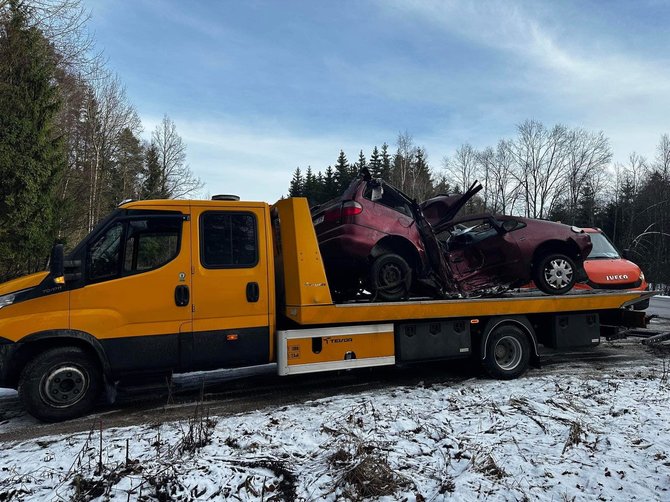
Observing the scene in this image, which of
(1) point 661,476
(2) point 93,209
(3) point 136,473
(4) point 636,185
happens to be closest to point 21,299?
(3) point 136,473

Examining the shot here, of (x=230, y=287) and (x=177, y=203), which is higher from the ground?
(x=177, y=203)

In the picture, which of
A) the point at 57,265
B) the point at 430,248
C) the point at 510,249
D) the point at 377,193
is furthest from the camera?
the point at 510,249

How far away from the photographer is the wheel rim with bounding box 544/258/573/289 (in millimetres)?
6832

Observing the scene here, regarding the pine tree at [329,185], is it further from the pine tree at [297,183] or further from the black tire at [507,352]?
the black tire at [507,352]

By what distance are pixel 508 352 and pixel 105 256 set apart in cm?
565

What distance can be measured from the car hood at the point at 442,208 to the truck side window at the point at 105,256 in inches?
176

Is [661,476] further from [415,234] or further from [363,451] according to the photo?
[415,234]

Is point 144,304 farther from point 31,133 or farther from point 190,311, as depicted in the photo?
point 31,133

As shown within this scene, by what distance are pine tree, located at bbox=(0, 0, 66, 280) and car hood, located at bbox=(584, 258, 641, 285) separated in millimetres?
18817

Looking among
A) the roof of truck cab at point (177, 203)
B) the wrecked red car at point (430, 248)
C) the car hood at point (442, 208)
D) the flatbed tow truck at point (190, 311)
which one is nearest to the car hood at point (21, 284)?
the flatbed tow truck at point (190, 311)

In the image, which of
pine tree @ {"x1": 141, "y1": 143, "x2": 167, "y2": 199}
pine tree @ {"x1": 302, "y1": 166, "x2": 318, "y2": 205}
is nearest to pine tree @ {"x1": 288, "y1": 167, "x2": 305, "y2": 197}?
pine tree @ {"x1": 302, "y1": 166, "x2": 318, "y2": 205}

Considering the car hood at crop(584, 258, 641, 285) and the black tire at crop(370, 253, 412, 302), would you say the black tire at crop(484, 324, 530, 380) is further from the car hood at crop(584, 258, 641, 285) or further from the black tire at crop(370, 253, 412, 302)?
the car hood at crop(584, 258, 641, 285)

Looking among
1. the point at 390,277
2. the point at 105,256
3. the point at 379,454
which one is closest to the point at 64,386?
the point at 105,256

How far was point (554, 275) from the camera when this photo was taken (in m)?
6.84
